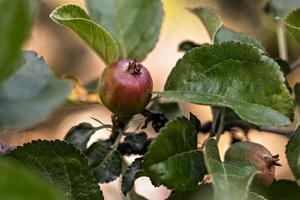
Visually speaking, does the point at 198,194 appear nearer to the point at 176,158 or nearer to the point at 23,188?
the point at 176,158

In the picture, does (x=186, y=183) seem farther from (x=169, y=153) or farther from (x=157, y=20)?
(x=157, y=20)

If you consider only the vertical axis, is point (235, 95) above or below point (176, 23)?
above

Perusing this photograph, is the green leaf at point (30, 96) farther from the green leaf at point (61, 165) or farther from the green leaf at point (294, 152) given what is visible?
the green leaf at point (294, 152)

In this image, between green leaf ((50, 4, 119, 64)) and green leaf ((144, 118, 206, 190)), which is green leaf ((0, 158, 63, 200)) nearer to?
green leaf ((144, 118, 206, 190))

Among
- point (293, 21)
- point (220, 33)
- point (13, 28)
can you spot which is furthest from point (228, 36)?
point (13, 28)

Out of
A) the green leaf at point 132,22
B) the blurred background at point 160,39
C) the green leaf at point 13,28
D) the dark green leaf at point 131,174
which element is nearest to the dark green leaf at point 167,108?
the green leaf at point 132,22

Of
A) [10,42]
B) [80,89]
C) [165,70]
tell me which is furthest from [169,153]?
[165,70]
